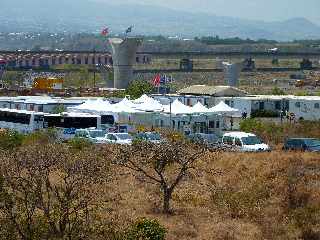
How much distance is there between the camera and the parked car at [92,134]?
1362 inches

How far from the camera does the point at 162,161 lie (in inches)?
1009

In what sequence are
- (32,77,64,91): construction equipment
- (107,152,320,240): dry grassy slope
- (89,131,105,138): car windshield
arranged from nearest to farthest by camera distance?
1. (107,152,320,240): dry grassy slope
2. (89,131,105,138): car windshield
3. (32,77,64,91): construction equipment

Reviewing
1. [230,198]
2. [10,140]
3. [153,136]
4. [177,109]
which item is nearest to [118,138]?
[153,136]

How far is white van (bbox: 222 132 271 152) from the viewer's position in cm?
3231

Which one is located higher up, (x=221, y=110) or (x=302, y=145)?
(x=221, y=110)

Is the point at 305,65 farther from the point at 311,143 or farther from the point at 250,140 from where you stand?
the point at 311,143

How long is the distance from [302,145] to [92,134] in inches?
372

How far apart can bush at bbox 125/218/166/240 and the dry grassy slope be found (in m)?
1.30

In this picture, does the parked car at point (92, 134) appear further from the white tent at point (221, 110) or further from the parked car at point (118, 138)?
the white tent at point (221, 110)

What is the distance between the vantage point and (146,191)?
26.3m

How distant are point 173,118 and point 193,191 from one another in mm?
13612

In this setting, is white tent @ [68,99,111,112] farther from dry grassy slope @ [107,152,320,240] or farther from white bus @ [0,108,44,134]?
dry grassy slope @ [107,152,320,240]

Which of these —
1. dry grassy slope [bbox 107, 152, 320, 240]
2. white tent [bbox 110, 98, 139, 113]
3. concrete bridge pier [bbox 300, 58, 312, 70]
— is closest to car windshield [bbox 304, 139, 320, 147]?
dry grassy slope [bbox 107, 152, 320, 240]

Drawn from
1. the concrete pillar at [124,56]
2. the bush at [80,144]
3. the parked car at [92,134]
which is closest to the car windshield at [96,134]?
the parked car at [92,134]
